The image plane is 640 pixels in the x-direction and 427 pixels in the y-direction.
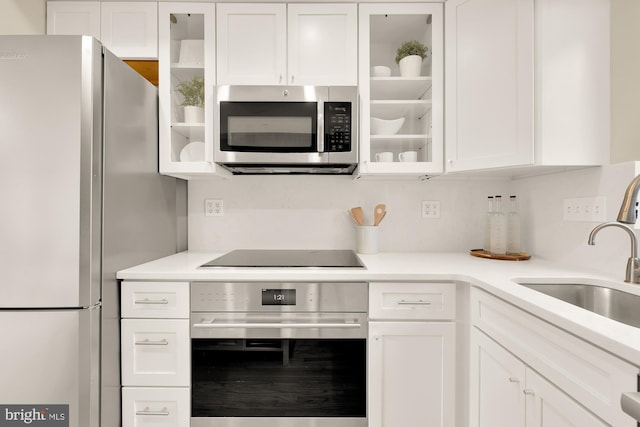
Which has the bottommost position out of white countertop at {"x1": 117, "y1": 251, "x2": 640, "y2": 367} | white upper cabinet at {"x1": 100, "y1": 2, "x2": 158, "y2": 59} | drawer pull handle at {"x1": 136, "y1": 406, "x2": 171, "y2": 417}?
drawer pull handle at {"x1": 136, "y1": 406, "x2": 171, "y2": 417}

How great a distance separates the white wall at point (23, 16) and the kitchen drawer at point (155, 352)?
144 cm

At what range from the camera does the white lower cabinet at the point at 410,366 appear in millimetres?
1482

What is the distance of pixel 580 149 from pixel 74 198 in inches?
78.4

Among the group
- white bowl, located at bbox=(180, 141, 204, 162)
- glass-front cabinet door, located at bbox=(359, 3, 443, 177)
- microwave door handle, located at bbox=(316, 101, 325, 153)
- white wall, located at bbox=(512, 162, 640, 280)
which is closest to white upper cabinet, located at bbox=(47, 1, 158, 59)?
white bowl, located at bbox=(180, 141, 204, 162)

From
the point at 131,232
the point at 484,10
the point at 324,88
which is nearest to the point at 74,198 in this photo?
the point at 131,232

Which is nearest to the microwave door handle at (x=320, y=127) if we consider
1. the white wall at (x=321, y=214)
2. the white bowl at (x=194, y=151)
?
the white wall at (x=321, y=214)

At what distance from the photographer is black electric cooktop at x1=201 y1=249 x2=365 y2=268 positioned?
1609mm

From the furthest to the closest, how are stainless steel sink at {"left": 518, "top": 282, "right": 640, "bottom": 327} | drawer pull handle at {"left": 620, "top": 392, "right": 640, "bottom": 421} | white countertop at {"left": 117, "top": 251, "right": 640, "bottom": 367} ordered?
stainless steel sink at {"left": 518, "top": 282, "right": 640, "bottom": 327} → white countertop at {"left": 117, "top": 251, "right": 640, "bottom": 367} → drawer pull handle at {"left": 620, "top": 392, "right": 640, "bottom": 421}

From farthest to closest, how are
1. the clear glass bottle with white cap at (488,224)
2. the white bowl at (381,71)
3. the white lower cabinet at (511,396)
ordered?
the clear glass bottle with white cap at (488,224) < the white bowl at (381,71) < the white lower cabinet at (511,396)

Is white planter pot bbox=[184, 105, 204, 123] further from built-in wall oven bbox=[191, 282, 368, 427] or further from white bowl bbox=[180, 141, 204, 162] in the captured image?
built-in wall oven bbox=[191, 282, 368, 427]

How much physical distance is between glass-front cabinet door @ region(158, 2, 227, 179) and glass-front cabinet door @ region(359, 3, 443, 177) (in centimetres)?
78

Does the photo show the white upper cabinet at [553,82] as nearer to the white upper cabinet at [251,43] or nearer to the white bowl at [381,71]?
the white bowl at [381,71]

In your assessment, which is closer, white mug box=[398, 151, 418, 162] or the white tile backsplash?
white mug box=[398, 151, 418, 162]

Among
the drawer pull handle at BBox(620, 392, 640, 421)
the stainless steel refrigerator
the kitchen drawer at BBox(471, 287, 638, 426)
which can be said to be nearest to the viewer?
the drawer pull handle at BBox(620, 392, 640, 421)
